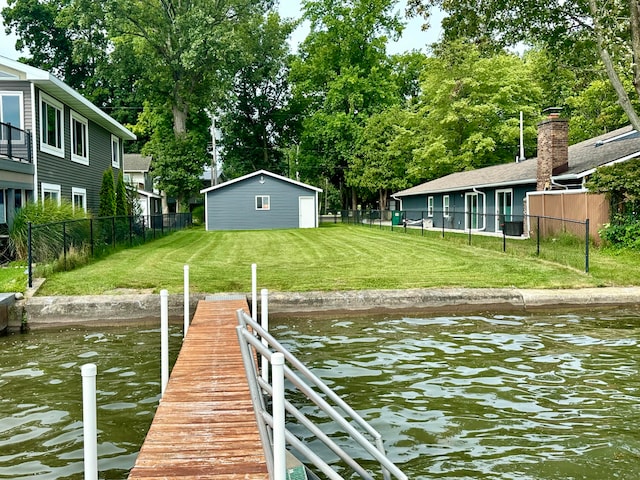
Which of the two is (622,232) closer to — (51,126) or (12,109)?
(51,126)

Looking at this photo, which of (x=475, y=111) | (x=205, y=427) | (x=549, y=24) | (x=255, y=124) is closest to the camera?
(x=205, y=427)

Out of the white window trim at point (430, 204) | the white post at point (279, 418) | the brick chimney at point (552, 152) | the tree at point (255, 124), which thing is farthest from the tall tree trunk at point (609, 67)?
the tree at point (255, 124)

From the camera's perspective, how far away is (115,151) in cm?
3195

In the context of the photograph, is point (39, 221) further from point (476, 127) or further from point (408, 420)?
point (476, 127)

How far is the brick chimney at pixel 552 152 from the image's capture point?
81.7 ft

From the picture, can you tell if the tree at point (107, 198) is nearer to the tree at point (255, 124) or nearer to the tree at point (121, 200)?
the tree at point (121, 200)

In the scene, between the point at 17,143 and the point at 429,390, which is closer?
the point at 429,390

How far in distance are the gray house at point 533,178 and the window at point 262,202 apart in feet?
36.1

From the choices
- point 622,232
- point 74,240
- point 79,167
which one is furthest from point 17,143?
point 622,232

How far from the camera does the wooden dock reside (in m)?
4.36

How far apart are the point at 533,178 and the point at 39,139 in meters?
19.8

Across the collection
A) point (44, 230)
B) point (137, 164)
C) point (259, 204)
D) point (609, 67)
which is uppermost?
point (137, 164)

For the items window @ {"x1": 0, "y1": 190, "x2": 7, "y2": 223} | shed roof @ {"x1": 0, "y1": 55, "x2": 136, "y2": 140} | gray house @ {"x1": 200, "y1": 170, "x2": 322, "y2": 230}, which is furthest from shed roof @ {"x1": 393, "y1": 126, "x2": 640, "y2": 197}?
window @ {"x1": 0, "y1": 190, "x2": 7, "y2": 223}

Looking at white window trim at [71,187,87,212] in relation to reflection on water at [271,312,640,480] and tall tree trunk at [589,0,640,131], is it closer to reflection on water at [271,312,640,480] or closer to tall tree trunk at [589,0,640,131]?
reflection on water at [271,312,640,480]
